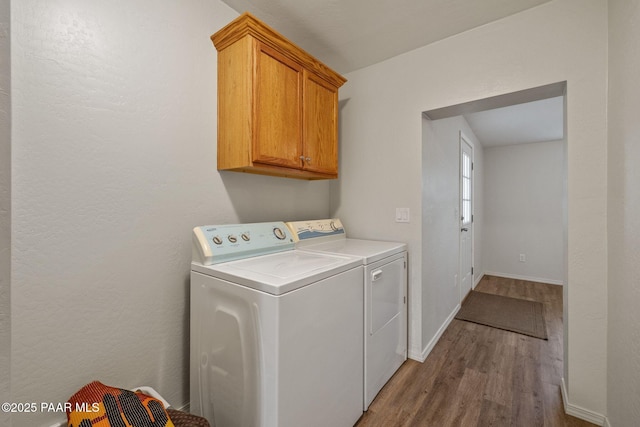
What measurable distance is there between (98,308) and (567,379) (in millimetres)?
2558

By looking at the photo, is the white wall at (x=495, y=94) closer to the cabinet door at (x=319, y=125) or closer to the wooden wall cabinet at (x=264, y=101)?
the cabinet door at (x=319, y=125)

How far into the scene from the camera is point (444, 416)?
1620mm

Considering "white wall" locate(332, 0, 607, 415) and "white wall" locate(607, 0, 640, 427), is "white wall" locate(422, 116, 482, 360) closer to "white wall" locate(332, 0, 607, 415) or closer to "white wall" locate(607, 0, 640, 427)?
"white wall" locate(332, 0, 607, 415)

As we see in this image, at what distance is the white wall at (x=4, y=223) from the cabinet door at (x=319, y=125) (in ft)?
4.87

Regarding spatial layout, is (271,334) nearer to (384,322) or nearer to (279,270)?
(279,270)

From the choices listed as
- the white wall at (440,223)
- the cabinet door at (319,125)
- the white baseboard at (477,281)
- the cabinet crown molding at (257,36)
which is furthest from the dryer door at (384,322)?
the white baseboard at (477,281)

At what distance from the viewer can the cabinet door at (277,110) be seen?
1.57 m

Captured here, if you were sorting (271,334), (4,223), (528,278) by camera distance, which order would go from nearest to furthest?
(4,223), (271,334), (528,278)

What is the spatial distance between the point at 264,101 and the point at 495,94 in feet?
4.87

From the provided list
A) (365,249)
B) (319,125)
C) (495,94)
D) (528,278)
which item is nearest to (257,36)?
(319,125)

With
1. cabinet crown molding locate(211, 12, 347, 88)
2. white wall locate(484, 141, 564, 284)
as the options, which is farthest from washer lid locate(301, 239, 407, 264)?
white wall locate(484, 141, 564, 284)

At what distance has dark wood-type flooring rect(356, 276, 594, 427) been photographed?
160 cm

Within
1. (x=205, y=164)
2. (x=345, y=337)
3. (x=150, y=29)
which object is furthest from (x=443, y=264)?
(x=150, y=29)

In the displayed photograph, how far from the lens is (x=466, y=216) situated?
12.2ft
